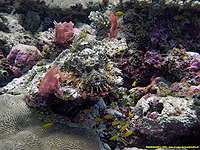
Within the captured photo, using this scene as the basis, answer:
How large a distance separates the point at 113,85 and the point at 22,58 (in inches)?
97.0

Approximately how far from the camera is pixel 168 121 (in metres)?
4.77

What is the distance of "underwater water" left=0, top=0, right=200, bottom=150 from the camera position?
478 centimetres

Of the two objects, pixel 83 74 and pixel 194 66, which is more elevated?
pixel 83 74

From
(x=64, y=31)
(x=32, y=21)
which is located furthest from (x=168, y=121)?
(x=32, y=21)

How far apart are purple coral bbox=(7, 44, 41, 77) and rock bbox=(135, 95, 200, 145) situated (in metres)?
2.68

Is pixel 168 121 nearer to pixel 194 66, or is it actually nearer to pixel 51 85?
pixel 194 66

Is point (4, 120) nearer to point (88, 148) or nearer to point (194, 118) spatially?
point (88, 148)

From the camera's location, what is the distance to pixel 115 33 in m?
6.51

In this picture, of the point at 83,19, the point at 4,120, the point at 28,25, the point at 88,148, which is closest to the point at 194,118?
the point at 88,148

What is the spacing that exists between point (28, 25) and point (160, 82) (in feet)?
13.2

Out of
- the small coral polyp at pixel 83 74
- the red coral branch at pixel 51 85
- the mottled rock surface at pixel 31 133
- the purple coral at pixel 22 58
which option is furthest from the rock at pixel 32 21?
the red coral branch at pixel 51 85

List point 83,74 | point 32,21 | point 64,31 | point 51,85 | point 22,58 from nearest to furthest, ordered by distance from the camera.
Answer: point 51,85
point 83,74
point 64,31
point 22,58
point 32,21

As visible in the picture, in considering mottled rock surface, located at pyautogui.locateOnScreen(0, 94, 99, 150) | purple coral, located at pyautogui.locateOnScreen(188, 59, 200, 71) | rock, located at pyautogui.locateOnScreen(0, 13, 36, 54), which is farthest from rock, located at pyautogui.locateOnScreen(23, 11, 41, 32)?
purple coral, located at pyautogui.locateOnScreen(188, 59, 200, 71)

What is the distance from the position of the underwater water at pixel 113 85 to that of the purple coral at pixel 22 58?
20 mm
